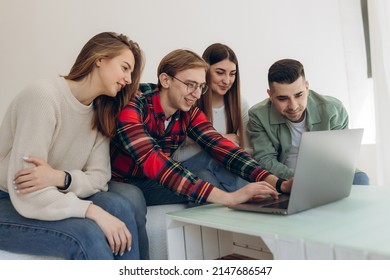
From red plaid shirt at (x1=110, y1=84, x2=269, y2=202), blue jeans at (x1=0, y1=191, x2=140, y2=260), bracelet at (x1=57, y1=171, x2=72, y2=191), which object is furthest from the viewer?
red plaid shirt at (x1=110, y1=84, x2=269, y2=202)

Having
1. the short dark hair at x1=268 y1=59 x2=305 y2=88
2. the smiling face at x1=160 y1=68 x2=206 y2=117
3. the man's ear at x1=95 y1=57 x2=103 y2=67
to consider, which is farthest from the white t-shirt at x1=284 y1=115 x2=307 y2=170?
the man's ear at x1=95 y1=57 x2=103 y2=67

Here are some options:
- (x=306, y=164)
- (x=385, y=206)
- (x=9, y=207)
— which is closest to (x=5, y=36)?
(x=9, y=207)

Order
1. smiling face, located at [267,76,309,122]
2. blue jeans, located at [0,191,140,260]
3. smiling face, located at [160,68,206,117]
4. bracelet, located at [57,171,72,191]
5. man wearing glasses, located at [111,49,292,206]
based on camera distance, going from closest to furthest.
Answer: blue jeans, located at [0,191,140,260] → bracelet, located at [57,171,72,191] → man wearing glasses, located at [111,49,292,206] → smiling face, located at [160,68,206,117] → smiling face, located at [267,76,309,122]

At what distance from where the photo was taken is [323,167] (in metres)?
Result: 0.86

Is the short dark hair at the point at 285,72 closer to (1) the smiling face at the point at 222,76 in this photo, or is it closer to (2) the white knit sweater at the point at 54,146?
(1) the smiling face at the point at 222,76

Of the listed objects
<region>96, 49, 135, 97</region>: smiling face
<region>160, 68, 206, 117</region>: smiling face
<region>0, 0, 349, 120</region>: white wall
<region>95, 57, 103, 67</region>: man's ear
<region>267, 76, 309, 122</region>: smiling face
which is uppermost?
<region>0, 0, 349, 120</region>: white wall

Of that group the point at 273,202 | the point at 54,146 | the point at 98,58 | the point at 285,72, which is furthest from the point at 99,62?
the point at 285,72

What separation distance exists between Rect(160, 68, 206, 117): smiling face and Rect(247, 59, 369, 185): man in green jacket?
0.40 metres

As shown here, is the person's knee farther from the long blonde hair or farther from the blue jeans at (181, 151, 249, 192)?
the blue jeans at (181, 151, 249, 192)

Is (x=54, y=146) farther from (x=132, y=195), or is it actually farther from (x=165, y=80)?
(x=165, y=80)

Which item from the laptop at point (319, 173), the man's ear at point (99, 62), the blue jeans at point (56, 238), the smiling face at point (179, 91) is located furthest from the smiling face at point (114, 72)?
the laptop at point (319, 173)

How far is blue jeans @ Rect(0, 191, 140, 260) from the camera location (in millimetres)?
792

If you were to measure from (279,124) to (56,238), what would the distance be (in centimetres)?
105
